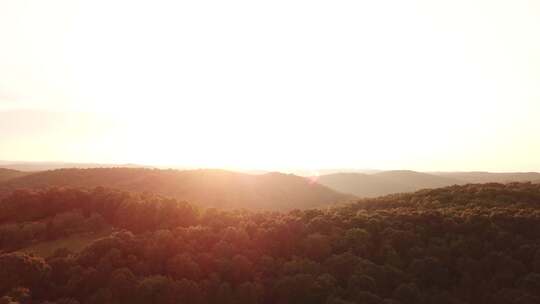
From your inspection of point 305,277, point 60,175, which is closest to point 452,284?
point 305,277

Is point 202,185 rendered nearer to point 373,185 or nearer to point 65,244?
point 65,244

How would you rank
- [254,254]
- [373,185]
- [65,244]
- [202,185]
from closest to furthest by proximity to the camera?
1. [254,254]
2. [65,244]
3. [202,185]
4. [373,185]

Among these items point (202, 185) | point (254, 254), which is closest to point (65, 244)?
point (254, 254)

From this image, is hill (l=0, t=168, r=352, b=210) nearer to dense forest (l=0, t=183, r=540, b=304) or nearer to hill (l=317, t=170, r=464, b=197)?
dense forest (l=0, t=183, r=540, b=304)

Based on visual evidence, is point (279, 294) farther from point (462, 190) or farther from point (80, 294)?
point (462, 190)

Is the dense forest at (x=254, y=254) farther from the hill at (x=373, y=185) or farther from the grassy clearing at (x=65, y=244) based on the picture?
the hill at (x=373, y=185)

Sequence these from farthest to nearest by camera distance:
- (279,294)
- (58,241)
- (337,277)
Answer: (58,241) < (337,277) < (279,294)
